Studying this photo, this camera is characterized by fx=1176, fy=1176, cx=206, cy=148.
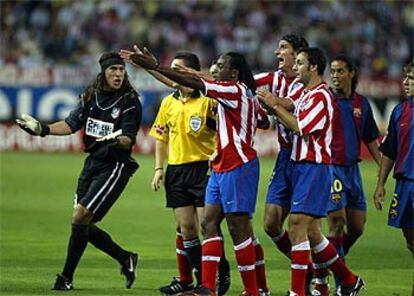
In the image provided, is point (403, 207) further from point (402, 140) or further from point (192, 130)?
point (192, 130)

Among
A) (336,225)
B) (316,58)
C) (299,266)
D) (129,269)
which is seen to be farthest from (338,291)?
(316,58)

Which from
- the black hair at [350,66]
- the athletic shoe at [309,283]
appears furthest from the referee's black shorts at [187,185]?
the black hair at [350,66]

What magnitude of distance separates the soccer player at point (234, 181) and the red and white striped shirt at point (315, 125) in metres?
0.43

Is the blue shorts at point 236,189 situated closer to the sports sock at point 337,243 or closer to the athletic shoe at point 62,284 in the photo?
the sports sock at point 337,243

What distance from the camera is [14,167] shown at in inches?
1074

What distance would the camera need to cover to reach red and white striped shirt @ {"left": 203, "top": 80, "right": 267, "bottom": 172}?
10.1m

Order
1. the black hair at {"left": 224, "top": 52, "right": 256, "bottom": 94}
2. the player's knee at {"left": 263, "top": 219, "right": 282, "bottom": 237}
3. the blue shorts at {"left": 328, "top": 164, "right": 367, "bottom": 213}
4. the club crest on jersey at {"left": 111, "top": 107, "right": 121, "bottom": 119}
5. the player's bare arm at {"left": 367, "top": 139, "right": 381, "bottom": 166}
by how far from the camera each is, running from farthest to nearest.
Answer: the player's bare arm at {"left": 367, "top": 139, "right": 381, "bottom": 166} → the club crest on jersey at {"left": 111, "top": 107, "right": 121, "bottom": 119} → the blue shorts at {"left": 328, "top": 164, "right": 367, "bottom": 213} → the player's knee at {"left": 263, "top": 219, "right": 282, "bottom": 237} → the black hair at {"left": 224, "top": 52, "right": 256, "bottom": 94}

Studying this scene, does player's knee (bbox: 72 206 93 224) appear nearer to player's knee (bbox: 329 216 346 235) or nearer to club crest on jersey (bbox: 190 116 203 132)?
club crest on jersey (bbox: 190 116 203 132)

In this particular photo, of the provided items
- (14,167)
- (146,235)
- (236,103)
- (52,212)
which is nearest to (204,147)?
(236,103)

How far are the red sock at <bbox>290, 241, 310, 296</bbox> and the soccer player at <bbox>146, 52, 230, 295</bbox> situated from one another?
1281 mm

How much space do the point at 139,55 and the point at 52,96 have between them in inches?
917

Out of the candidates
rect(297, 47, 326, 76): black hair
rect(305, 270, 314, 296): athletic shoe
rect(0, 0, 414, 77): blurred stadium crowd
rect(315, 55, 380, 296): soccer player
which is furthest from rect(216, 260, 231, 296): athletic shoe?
rect(0, 0, 414, 77): blurred stadium crowd

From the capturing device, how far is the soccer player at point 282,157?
10758 mm

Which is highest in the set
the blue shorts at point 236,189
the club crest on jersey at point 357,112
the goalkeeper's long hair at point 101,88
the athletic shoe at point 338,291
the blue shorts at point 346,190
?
the goalkeeper's long hair at point 101,88
